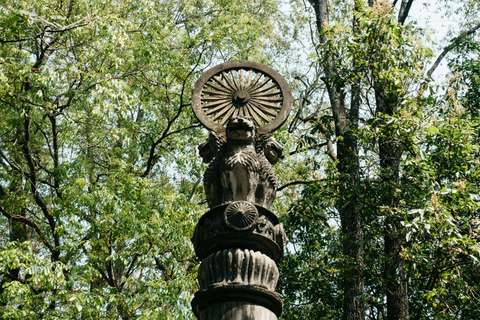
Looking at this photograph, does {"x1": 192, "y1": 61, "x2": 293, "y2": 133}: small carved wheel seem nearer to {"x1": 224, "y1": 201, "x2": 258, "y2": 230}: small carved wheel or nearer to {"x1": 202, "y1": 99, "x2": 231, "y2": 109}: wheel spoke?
{"x1": 202, "y1": 99, "x2": 231, "y2": 109}: wheel spoke

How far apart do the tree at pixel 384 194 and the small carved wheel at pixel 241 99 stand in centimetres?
227

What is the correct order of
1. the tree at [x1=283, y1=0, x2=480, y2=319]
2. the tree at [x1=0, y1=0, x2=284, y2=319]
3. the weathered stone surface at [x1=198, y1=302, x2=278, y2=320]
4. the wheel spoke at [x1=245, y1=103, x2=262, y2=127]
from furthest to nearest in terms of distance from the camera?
the tree at [x1=0, y1=0, x2=284, y2=319] → the tree at [x1=283, y1=0, x2=480, y2=319] → the wheel spoke at [x1=245, y1=103, x2=262, y2=127] → the weathered stone surface at [x1=198, y1=302, x2=278, y2=320]

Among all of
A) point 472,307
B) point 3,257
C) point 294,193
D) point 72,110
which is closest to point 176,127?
point 72,110

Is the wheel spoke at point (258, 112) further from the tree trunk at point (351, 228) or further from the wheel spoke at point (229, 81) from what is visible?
the tree trunk at point (351, 228)

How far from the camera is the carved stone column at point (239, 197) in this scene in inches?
159

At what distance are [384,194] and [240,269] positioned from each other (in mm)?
4301

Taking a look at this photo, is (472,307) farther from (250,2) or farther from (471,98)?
(250,2)

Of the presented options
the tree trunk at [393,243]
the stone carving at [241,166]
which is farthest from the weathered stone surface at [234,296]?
the tree trunk at [393,243]

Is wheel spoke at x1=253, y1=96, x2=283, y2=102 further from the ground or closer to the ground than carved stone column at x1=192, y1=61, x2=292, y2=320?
further from the ground

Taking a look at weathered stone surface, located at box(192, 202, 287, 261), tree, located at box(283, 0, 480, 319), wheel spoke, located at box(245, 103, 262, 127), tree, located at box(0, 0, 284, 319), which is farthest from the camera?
tree, located at box(0, 0, 284, 319)

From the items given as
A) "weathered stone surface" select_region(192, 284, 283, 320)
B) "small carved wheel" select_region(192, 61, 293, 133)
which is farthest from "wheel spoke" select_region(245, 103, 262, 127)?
"weathered stone surface" select_region(192, 284, 283, 320)

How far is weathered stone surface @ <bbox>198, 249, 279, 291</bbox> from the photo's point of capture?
13.4ft

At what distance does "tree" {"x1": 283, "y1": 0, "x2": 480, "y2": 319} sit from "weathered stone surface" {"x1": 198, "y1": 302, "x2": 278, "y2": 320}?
2903mm

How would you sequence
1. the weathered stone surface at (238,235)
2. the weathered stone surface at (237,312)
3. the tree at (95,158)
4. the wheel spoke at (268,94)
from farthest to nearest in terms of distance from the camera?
the tree at (95,158), the wheel spoke at (268,94), the weathered stone surface at (238,235), the weathered stone surface at (237,312)
